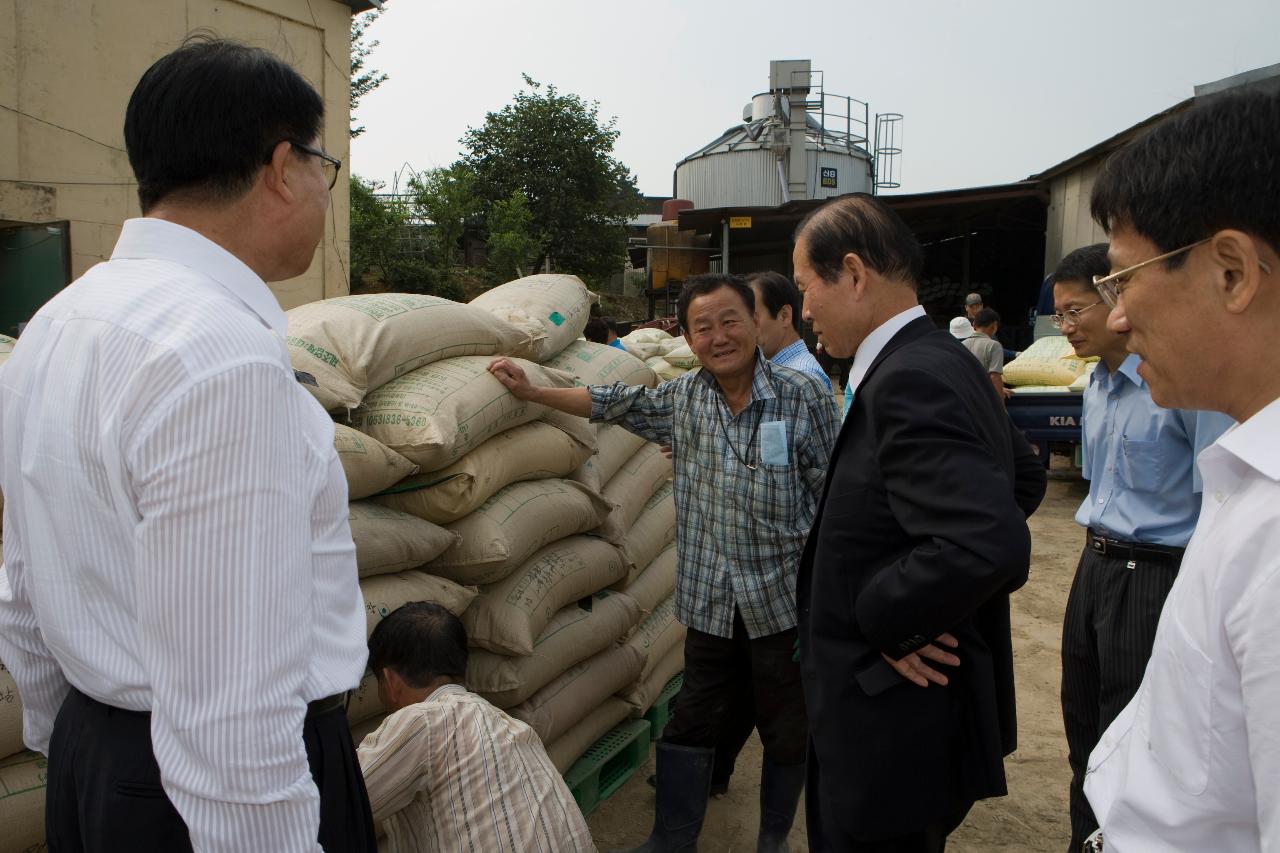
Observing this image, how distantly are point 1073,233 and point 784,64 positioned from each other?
9033 millimetres

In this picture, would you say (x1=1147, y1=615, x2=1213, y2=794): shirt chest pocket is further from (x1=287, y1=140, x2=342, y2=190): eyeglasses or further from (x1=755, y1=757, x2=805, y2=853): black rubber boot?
(x1=755, y1=757, x2=805, y2=853): black rubber boot

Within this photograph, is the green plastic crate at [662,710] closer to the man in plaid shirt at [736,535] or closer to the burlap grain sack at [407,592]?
the man in plaid shirt at [736,535]

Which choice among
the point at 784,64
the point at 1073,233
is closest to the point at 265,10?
the point at 1073,233

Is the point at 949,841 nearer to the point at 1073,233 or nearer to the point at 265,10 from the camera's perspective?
the point at 265,10

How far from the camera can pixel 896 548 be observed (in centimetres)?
171

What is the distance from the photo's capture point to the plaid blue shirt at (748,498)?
8.21 ft

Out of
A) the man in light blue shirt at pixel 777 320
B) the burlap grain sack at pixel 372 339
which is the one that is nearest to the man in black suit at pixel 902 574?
the burlap grain sack at pixel 372 339

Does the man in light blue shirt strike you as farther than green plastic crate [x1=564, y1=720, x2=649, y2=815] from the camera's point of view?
Yes

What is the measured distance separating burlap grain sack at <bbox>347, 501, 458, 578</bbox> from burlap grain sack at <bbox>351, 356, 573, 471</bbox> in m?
0.16

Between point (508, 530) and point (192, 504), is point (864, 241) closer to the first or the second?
point (508, 530)

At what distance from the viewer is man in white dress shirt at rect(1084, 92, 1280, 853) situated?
0.75 m

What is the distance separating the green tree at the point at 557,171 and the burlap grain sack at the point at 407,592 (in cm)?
2041

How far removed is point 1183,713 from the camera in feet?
2.72

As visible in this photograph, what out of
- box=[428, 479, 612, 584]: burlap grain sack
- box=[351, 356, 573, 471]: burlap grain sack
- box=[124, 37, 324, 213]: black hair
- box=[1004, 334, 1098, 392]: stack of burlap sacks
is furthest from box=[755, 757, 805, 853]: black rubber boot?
box=[1004, 334, 1098, 392]: stack of burlap sacks
